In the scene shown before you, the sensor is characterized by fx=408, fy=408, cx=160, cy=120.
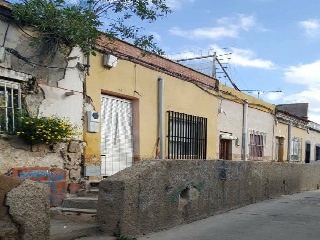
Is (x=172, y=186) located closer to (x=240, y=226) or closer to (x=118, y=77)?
(x=240, y=226)

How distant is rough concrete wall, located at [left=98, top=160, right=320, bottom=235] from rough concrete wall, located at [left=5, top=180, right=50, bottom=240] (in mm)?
1462

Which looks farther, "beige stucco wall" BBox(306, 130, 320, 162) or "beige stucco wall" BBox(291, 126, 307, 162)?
"beige stucco wall" BBox(306, 130, 320, 162)

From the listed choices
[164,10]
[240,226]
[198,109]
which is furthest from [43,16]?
[198,109]

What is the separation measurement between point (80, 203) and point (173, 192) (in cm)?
179

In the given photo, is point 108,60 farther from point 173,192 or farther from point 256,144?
point 256,144

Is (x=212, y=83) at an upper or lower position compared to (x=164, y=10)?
lower

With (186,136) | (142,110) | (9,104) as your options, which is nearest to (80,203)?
(9,104)

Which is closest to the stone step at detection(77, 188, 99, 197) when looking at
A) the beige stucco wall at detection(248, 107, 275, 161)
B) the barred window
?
the beige stucco wall at detection(248, 107, 275, 161)

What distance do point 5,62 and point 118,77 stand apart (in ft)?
10.4

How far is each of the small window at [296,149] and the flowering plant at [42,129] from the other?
1644 cm

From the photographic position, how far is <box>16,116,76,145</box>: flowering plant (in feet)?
24.7

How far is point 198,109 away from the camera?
13547mm

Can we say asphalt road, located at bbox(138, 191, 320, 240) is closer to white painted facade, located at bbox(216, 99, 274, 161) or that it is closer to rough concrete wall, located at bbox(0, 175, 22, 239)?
rough concrete wall, located at bbox(0, 175, 22, 239)

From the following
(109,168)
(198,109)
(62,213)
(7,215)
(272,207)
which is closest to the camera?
(7,215)
